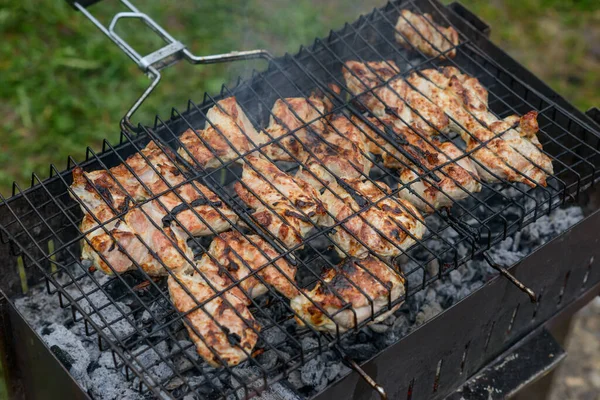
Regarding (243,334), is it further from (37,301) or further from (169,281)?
(37,301)

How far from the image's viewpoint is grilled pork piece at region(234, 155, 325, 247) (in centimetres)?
301

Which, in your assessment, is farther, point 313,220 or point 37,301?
point 37,301

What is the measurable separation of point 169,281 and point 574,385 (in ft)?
11.5

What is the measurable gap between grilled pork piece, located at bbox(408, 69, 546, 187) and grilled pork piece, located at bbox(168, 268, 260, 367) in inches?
51.1

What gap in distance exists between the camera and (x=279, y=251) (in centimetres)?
295

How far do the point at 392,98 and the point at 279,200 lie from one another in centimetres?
93

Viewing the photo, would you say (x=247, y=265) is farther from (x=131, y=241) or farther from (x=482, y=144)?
(x=482, y=144)

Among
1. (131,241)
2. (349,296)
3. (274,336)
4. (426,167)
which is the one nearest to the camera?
(349,296)

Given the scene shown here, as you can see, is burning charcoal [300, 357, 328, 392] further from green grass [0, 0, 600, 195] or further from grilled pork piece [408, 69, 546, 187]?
green grass [0, 0, 600, 195]

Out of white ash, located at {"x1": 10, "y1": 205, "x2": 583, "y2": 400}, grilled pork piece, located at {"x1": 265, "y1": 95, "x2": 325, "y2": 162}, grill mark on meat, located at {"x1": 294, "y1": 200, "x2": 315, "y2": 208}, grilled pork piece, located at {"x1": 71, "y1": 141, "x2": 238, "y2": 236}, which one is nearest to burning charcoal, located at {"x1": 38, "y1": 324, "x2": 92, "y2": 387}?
white ash, located at {"x1": 10, "y1": 205, "x2": 583, "y2": 400}

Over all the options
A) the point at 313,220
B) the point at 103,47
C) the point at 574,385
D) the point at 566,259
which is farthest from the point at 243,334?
the point at 103,47

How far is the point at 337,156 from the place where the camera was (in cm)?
337

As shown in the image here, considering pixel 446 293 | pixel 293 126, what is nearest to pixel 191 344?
pixel 293 126

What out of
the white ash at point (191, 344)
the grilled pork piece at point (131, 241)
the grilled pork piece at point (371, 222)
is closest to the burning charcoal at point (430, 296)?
the white ash at point (191, 344)
